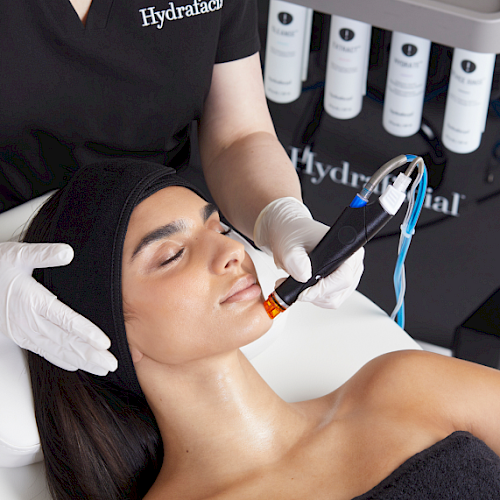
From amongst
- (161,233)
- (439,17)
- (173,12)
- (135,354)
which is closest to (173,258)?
(161,233)

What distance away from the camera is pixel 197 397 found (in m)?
1.20

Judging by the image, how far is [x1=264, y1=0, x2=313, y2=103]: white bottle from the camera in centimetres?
174

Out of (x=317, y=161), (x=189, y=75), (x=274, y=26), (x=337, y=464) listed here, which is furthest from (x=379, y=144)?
(x=337, y=464)

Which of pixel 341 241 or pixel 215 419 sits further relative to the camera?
pixel 215 419

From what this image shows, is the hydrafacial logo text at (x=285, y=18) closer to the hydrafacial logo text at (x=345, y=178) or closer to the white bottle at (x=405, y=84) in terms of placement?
the white bottle at (x=405, y=84)

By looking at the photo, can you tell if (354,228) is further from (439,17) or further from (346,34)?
(346,34)

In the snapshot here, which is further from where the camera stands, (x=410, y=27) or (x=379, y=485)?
(x=410, y=27)

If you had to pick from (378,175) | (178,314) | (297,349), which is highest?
(378,175)

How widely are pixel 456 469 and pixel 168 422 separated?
54 centimetres

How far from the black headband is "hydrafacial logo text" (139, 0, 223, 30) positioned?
0.32 metres

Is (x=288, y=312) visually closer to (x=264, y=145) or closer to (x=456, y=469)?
(x=264, y=145)

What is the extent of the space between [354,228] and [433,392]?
0.42 metres

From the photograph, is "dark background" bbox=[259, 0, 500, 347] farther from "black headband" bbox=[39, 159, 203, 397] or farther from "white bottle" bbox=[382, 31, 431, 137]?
"black headband" bbox=[39, 159, 203, 397]

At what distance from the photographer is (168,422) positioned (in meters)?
1.23
